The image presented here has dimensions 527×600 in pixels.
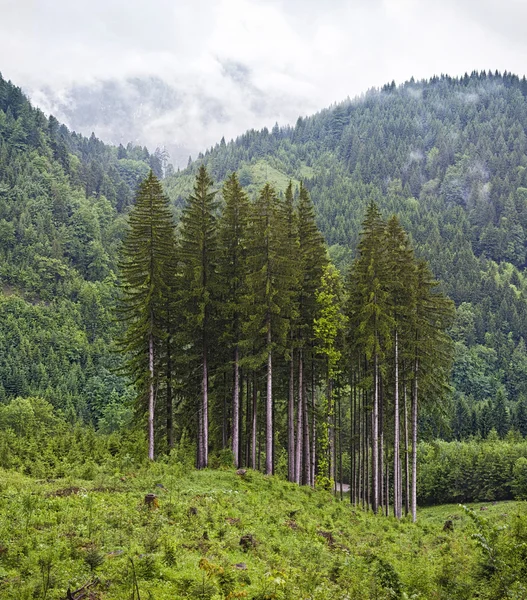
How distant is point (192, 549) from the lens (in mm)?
11227

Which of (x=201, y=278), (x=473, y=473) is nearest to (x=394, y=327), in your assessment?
(x=201, y=278)

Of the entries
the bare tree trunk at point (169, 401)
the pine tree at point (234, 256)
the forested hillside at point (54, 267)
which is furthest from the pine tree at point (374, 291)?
the forested hillside at point (54, 267)

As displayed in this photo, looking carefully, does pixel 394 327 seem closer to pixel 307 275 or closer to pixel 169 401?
pixel 307 275

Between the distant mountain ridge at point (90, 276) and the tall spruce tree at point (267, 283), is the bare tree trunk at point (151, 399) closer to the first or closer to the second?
the tall spruce tree at point (267, 283)

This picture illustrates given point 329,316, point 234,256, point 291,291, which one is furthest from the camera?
point 234,256

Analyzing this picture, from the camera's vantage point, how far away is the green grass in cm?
891

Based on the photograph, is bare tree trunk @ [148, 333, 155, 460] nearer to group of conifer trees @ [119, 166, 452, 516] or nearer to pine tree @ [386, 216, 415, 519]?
group of conifer trees @ [119, 166, 452, 516]

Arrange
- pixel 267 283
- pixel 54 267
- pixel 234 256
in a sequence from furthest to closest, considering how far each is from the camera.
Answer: pixel 54 267 → pixel 234 256 → pixel 267 283

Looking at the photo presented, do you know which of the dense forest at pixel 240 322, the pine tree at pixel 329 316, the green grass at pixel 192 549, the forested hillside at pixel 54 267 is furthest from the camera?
the forested hillside at pixel 54 267

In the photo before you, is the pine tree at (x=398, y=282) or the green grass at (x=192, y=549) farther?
the pine tree at (x=398, y=282)

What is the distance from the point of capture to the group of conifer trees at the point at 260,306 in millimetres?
23953

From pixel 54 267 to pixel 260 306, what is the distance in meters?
110

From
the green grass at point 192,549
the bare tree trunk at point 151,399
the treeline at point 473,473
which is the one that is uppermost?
the bare tree trunk at point 151,399

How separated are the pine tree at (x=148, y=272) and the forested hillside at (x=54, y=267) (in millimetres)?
45682
